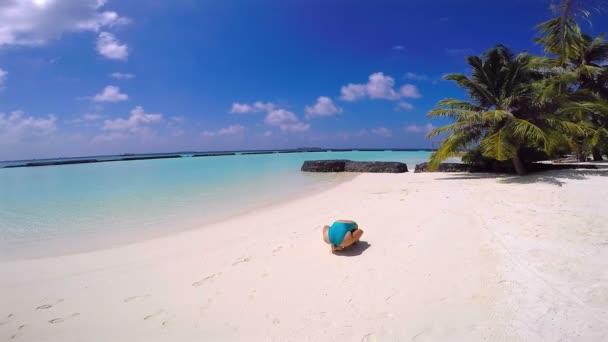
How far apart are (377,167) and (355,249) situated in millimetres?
13555

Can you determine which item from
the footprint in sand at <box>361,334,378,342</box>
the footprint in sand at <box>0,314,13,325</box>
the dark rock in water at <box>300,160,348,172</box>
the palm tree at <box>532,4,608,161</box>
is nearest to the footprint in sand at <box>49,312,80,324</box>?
the footprint in sand at <box>0,314,13,325</box>

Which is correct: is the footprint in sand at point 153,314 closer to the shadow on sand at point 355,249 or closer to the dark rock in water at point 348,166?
the shadow on sand at point 355,249

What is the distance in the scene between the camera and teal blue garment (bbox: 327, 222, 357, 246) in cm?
370

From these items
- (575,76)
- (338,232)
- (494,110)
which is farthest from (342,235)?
(575,76)

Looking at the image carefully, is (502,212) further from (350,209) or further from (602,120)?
(602,120)

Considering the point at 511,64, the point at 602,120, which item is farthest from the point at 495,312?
the point at 602,120

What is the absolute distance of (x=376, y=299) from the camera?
2686mm

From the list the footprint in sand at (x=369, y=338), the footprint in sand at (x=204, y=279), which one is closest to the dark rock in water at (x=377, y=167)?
the footprint in sand at (x=204, y=279)

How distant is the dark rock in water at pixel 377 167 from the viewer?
16.1 metres

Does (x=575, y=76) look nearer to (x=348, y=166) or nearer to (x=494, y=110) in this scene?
(x=494, y=110)

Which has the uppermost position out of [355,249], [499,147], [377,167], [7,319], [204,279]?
[499,147]

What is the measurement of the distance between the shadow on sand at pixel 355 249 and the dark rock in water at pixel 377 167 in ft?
41.7

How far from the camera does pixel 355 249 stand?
12.9ft

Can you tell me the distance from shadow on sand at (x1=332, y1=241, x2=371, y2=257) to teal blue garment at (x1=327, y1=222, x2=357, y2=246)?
0.67ft
